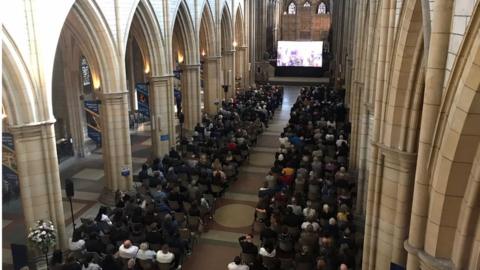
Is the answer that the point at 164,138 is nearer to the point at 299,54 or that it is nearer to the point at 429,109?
the point at 429,109

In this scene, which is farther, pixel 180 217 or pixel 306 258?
pixel 180 217

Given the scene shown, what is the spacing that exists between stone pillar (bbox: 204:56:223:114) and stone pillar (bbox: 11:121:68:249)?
15.5 metres

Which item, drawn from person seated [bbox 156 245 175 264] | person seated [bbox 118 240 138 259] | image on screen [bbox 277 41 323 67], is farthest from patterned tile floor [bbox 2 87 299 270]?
image on screen [bbox 277 41 323 67]

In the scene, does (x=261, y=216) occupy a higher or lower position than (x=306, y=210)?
lower

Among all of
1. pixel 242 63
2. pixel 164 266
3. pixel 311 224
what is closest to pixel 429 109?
pixel 311 224

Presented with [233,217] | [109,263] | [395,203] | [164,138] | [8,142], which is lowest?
[233,217]

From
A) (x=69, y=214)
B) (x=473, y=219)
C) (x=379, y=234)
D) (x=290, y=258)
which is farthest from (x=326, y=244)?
(x=69, y=214)

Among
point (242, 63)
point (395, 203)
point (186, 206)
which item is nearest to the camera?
point (395, 203)

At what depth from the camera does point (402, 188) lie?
7469 millimetres

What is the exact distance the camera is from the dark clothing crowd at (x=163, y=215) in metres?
9.86

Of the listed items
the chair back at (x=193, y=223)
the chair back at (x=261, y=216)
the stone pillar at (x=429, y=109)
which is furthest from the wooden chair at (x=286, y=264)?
the stone pillar at (x=429, y=109)

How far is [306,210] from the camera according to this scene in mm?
11672

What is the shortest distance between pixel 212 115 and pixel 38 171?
616 inches

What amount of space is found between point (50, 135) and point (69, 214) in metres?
4.33
